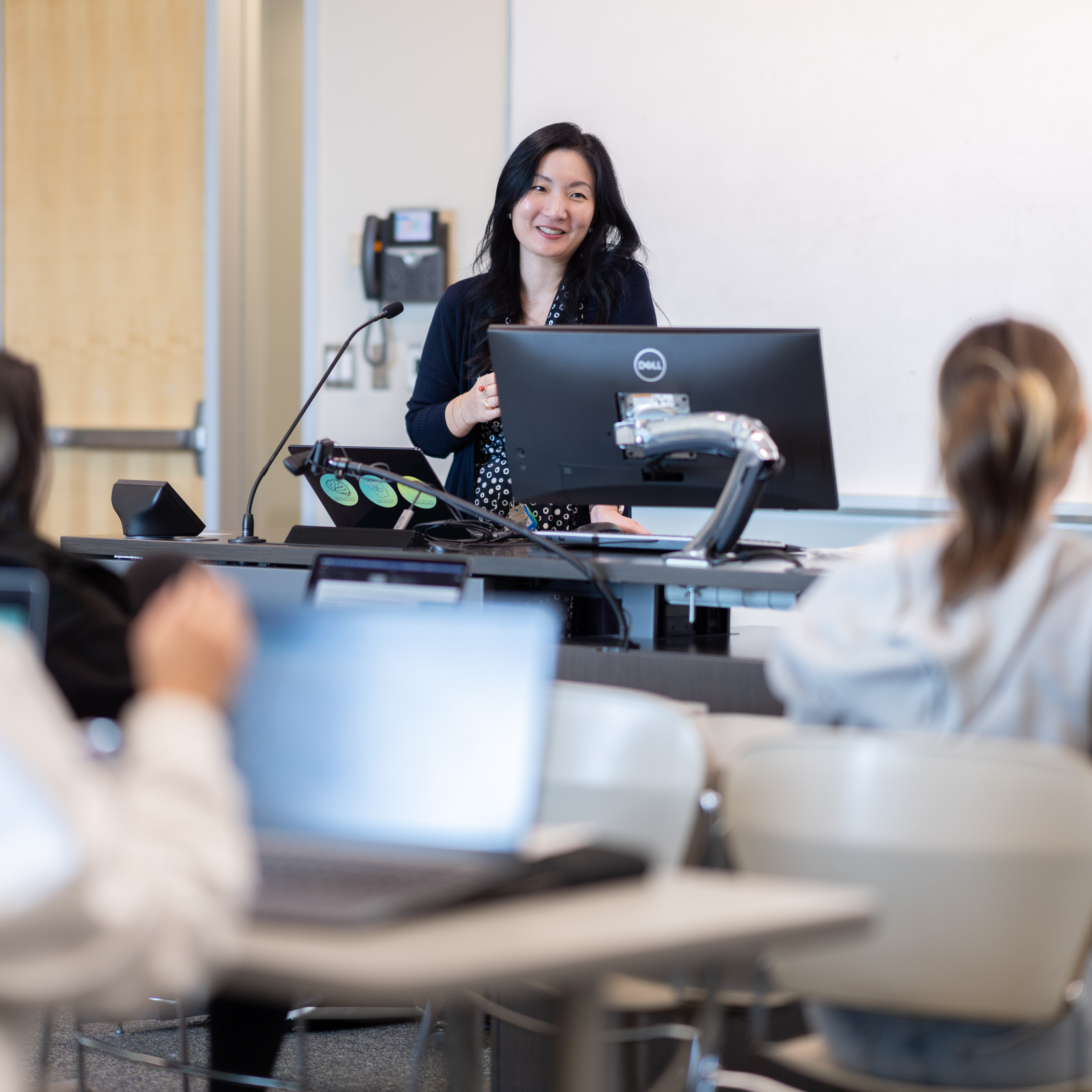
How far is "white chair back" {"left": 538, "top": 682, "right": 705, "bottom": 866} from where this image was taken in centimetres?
139

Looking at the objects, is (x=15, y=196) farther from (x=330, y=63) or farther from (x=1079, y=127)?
(x=1079, y=127)

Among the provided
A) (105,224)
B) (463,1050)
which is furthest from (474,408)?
(105,224)

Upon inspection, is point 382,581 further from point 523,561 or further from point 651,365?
point 651,365

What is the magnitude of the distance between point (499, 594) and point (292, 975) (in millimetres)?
1484

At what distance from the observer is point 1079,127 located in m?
3.60

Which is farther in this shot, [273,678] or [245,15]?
[245,15]

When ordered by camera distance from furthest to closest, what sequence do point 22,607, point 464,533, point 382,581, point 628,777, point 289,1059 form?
point 464,533 → point 289,1059 → point 382,581 → point 628,777 → point 22,607

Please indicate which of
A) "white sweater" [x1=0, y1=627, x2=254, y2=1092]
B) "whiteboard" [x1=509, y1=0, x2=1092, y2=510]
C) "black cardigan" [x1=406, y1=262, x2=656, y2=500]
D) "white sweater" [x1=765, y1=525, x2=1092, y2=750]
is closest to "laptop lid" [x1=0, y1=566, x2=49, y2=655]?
"white sweater" [x1=0, y1=627, x2=254, y2=1092]

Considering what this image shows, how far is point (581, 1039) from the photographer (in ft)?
3.14

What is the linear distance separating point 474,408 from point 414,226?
6.39ft

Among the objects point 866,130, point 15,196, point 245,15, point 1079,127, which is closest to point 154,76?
point 245,15

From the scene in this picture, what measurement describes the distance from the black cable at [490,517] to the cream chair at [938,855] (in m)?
0.80

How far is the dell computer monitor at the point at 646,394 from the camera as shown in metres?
2.10

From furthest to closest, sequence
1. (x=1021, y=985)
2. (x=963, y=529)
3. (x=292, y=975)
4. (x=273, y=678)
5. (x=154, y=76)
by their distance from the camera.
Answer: (x=154, y=76), (x=963, y=529), (x=1021, y=985), (x=273, y=678), (x=292, y=975)
